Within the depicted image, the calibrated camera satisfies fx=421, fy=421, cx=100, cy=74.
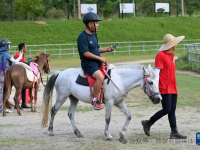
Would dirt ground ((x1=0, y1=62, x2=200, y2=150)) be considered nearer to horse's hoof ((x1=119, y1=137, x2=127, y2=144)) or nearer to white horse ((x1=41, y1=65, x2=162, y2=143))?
horse's hoof ((x1=119, y1=137, x2=127, y2=144))

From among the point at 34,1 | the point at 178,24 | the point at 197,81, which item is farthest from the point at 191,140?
the point at 178,24

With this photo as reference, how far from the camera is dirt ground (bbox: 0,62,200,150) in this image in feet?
23.6

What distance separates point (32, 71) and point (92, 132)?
375 cm

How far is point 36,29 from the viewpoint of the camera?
4234 centimetres

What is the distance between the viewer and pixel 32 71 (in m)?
11.6

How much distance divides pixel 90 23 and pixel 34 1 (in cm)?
3845

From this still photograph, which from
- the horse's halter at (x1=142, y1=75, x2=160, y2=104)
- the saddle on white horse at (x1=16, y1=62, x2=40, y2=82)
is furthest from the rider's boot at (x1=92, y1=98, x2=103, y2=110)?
the saddle on white horse at (x1=16, y1=62, x2=40, y2=82)

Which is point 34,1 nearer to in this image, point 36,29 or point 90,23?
point 36,29

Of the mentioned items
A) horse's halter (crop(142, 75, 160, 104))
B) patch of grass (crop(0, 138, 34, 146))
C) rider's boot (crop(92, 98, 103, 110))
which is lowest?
patch of grass (crop(0, 138, 34, 146))

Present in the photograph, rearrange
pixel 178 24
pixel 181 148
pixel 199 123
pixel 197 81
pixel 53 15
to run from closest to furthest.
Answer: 1. pixel 181 148
2. pixel 199 123
3. pixel 197 81
4. pixel 178 24
5. pixel 53 15

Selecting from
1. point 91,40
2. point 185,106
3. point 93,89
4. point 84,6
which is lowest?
point 185,106

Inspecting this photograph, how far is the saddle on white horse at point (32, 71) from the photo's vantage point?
11398 millimetres

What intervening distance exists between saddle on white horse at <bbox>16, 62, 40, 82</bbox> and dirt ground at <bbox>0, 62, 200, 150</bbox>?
3.11ft

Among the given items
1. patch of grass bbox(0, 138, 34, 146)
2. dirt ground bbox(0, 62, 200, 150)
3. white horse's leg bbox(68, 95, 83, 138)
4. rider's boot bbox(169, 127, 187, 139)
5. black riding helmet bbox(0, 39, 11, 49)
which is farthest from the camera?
black riding helmet bbox(0, 39, 11, 49)
